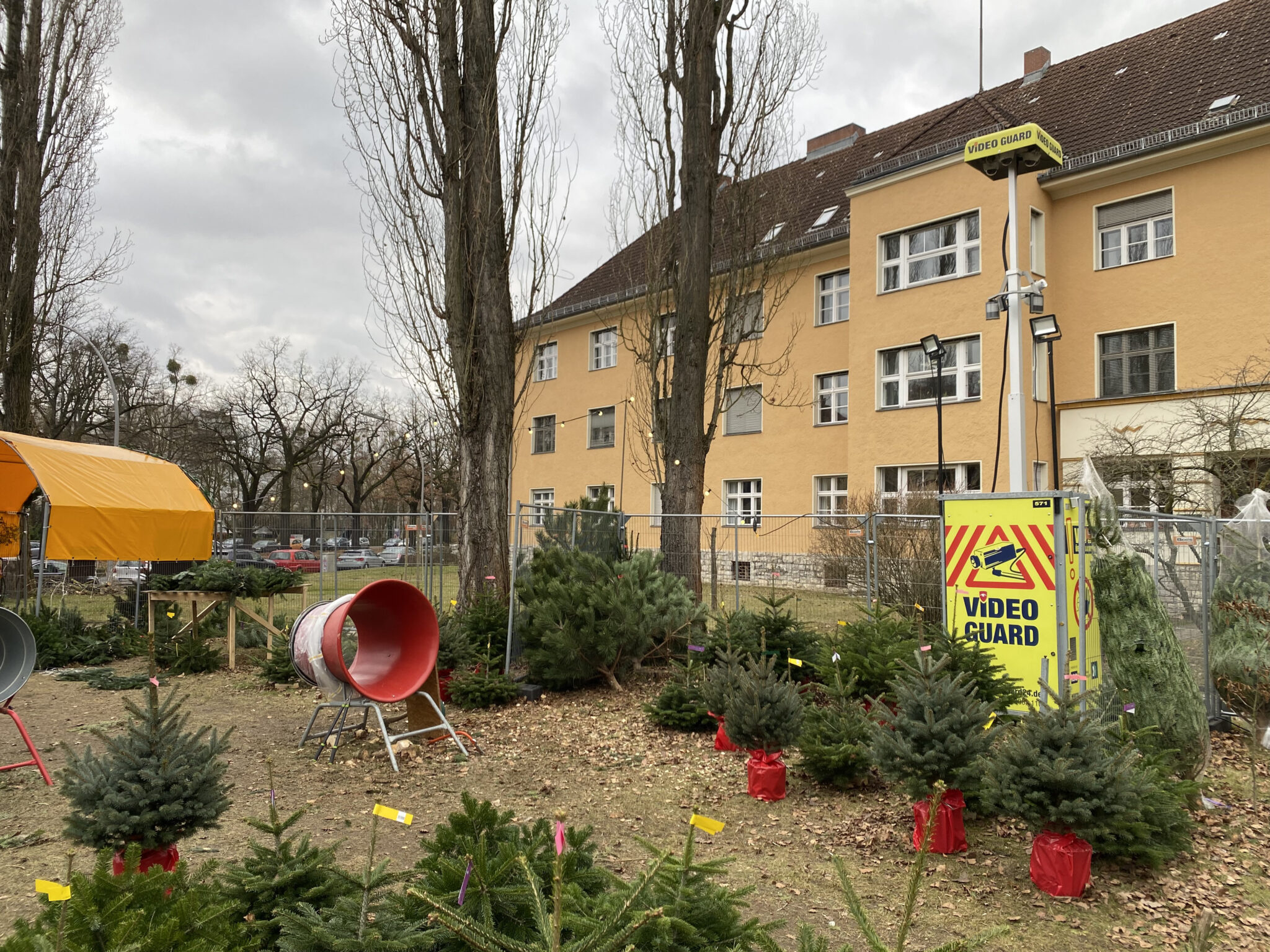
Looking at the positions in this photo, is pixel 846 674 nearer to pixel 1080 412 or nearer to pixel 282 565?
pixel 282 565

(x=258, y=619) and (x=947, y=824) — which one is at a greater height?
(x=258, y=619)

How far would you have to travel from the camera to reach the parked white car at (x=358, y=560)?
15.5 m

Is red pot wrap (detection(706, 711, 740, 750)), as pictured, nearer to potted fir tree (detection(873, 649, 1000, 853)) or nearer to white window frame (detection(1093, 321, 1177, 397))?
potted fir tree (detection(873, 649, 1000, 853))

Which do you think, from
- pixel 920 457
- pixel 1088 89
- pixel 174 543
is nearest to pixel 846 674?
pixel 174 543

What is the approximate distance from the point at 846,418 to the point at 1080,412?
5808 millimetres

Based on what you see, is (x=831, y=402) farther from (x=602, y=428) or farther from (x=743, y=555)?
(x=602, y=428)

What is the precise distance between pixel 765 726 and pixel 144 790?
377 centimetres

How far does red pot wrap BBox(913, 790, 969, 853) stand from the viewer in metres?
4.74

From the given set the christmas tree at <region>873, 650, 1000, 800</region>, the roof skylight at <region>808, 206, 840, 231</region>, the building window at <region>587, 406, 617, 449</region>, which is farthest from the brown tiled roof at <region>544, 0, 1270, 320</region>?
the christmas tree at <region>873, 650, 1000, 800</region>

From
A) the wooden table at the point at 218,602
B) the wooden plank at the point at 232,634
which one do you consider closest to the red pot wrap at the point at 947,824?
the wooden table at the point at 218,602

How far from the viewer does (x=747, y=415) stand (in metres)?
25.1

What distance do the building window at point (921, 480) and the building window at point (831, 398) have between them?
2725mm

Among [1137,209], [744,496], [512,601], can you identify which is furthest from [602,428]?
[512,601]

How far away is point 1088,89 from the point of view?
845 inches
